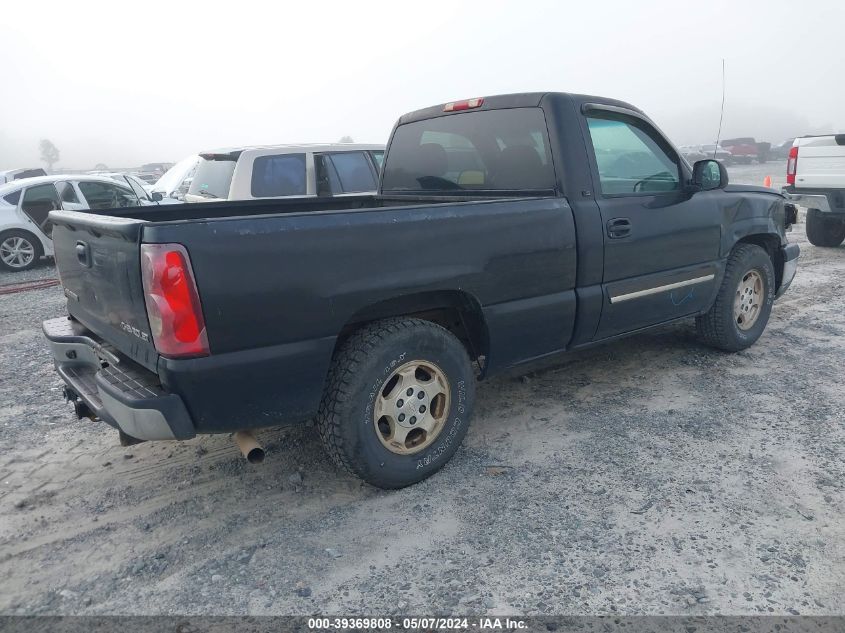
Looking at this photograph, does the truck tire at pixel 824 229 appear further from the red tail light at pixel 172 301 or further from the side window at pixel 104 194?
the side window at pixel 104 194

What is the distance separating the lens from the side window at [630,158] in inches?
154

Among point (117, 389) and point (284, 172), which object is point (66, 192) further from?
point (117, 389)

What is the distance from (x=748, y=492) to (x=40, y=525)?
335 centimetres

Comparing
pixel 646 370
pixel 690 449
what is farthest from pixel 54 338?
pixel 646 370

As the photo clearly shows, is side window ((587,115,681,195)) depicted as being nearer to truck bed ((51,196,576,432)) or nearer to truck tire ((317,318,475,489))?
truck bed ((51,196,576,432))

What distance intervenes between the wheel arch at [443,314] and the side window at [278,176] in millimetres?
4325

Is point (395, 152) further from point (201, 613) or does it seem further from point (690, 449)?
point (201, 613)

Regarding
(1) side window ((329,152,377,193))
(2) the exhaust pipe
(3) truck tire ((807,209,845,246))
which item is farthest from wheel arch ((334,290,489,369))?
(3) truck tire ((807,209,845,246))

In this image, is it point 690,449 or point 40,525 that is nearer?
point 40,525

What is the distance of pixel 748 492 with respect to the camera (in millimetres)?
3109

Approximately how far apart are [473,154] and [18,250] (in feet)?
29.7

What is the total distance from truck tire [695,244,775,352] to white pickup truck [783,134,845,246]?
15.5 ft

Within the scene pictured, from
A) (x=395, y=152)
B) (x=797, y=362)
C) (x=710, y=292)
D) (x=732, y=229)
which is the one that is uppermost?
(x=395, y=152)

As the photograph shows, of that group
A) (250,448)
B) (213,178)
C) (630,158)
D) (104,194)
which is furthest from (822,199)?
(104,194)
